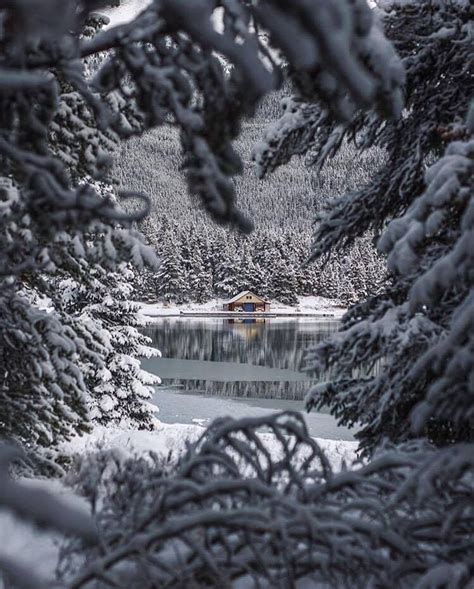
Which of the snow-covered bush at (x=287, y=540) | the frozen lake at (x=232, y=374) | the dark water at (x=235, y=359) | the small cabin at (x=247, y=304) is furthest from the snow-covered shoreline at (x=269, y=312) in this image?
the snow-covered bush at (x=287, y=540)

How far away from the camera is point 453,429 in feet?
19.0

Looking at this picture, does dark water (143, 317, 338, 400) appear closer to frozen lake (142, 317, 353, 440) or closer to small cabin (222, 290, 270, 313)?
frozen lake (142, 317, 353, 440)

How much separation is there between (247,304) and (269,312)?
3.30 meters

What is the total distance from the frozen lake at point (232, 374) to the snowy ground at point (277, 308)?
26373 mm

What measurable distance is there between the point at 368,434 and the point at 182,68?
13.2 ft

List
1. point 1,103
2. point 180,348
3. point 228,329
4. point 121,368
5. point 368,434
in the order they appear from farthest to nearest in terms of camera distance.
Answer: point 228,329 → point 180,348 → point 121,368 → point 368,434 → point 1,103

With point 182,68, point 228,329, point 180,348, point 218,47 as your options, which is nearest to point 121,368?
point 182,68

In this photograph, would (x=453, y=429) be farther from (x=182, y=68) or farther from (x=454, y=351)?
(x=182, y=68)

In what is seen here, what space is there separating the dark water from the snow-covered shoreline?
58.9 ft

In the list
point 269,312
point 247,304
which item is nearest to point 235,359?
point 269,312

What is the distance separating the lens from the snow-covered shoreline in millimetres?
82938

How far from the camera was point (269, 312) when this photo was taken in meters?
87.8

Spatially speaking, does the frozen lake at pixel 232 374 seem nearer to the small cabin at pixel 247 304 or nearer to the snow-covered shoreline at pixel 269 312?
the snow-covered shoreline at pixel 269 312

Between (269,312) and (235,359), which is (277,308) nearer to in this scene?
(269,312)
